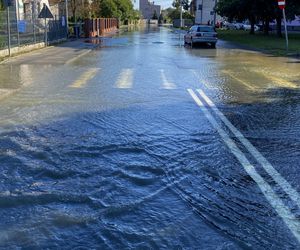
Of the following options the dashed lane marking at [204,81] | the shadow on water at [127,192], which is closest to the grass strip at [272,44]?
the dashed lane marking at [204,81]

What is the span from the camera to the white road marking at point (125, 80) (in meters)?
13.7

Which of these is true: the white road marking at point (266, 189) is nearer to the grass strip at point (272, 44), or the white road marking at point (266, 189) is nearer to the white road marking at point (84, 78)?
the white road marking at point (84, 78)

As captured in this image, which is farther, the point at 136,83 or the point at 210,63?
the point at 210,63

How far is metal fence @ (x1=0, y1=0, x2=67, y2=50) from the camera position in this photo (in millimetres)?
24406

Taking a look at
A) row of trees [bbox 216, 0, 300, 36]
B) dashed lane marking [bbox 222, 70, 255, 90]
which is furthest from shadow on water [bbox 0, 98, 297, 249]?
row of trees [bbox 216, 0, 300, 36]

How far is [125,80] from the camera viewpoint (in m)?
15.1

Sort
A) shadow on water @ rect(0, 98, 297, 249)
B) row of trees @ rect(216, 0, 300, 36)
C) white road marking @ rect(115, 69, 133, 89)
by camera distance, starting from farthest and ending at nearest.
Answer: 1. row of trees @ rect(216, 0, 300, 36)
2. white road marking @ rect(115, 69, 133, 89)
3. shadow on water @ rect(0, 98, 297, 249)

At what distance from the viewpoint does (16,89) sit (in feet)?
42.9

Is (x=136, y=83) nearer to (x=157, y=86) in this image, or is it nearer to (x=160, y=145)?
(x=157, y=86)

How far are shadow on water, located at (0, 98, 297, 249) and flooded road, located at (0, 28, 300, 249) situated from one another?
0.05 ft

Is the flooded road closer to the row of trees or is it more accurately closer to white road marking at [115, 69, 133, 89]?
white road marking at [115, 69, 133, 89]

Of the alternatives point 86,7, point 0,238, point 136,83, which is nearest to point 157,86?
point 136,83

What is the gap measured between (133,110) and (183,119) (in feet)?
4.29

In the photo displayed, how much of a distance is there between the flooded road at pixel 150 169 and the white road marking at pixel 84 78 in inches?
40.1
